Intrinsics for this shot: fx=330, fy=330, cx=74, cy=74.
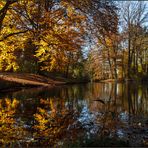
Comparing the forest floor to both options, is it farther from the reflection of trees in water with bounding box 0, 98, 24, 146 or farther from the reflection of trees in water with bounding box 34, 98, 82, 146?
the reflection of trees in water with bounding box 0, 98, 24, 146

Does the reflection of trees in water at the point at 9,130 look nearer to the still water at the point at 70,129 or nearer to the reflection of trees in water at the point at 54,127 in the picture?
the still water at the point at 70,129

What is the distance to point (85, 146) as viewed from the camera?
714 centimetres

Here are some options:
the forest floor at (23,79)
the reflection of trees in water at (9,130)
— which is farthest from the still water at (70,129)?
the forest floor at (23,79)

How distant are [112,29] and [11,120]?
5.19 meters

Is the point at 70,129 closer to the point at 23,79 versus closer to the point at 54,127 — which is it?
the point at 54,127

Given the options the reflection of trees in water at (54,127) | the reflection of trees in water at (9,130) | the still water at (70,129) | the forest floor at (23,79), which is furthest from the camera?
the forest floor at (23,79)

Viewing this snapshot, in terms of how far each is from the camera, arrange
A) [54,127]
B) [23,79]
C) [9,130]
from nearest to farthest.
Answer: [9,130]
[54,127]
[23,79]

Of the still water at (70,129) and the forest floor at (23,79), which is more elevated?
the forest floor at (23,79)

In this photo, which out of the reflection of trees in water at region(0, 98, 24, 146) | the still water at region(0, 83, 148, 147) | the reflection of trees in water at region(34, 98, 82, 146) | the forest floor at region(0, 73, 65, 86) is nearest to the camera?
the still water at region(0, 83, 148, 147)

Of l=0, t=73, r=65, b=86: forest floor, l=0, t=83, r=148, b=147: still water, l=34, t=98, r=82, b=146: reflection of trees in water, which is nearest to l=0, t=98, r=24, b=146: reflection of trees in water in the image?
l=0, t=83, r=148, b=147: still water

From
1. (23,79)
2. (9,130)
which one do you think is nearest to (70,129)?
(9,130)

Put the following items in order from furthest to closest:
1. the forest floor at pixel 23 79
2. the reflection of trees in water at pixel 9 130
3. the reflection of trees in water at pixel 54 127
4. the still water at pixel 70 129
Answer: the forest floor at pixel 23 79, the reflection of trees in water at pixel 54 127, the reflection of trees in water at pixel 9 130, the still water at pixel 70 129

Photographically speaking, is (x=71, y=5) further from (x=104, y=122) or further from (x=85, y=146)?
(x=85, y=146)

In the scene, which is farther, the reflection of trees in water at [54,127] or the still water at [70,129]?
the reflection of trees in water at [54,127]
